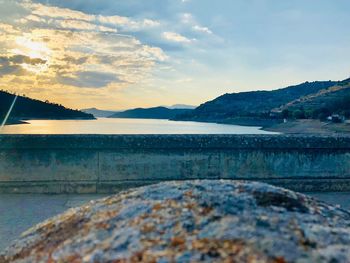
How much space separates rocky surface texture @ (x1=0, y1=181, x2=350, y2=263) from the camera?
4.78 feet

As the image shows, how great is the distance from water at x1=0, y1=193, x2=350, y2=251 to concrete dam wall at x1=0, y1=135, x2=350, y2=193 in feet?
1.22

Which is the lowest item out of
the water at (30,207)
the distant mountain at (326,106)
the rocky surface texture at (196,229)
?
the water at (30,207)

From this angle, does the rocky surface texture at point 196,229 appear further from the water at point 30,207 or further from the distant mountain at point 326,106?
the distant mountain at point 326,106

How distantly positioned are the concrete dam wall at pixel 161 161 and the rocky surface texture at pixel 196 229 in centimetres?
607

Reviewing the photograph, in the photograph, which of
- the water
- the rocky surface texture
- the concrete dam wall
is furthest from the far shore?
the rocky surface texture

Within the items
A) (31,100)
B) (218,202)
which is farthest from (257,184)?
(31,100)

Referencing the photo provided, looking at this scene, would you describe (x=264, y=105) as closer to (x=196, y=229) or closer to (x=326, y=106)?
(x=326, y=106)

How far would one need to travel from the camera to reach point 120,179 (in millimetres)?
8141

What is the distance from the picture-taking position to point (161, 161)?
27.0ft

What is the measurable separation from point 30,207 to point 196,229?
5.72 meters

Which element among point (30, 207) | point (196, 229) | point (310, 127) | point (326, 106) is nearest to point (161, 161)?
point (30, 207)

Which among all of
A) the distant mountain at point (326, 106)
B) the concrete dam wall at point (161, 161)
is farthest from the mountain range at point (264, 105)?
the concrete dam wall at point (161, 161)

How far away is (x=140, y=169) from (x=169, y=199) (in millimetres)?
6387

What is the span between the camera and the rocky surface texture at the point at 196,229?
1457mm
